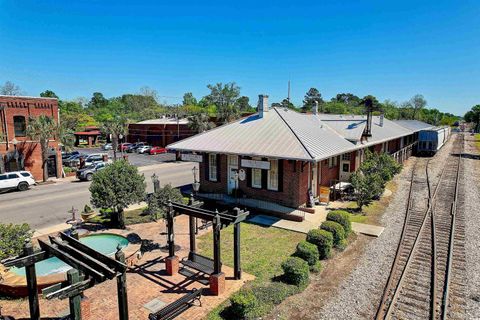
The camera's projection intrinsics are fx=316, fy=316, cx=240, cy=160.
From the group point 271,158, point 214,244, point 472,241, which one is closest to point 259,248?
point 214,244

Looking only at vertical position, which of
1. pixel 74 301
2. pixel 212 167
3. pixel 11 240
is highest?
pixel 212 167

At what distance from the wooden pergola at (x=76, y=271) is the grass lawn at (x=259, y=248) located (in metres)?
3.29

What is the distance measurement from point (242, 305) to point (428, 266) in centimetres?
715

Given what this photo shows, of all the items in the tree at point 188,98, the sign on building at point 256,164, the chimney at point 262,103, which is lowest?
the sign on building at point 256,164

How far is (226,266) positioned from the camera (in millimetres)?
10758

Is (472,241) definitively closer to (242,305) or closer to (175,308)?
(242,305)

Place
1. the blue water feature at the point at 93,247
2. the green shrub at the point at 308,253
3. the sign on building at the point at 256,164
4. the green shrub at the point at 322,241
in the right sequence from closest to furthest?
the green shrub at the point at 308,253, the blue water feature at the point at 93,247, the green shrub at the point at 322,241, the sign on building at the point at 256,164

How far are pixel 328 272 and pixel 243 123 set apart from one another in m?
13.1

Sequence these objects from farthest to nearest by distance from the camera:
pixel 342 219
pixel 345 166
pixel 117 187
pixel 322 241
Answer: pixel 345 166, pixel 117 187, pixel 342 219, pixel 322 241

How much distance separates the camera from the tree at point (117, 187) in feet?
43.8

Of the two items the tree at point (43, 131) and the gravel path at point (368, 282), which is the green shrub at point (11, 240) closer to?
the gravel path at point (368, 282)

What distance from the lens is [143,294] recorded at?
895 cm

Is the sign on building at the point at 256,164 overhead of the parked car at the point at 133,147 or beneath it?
overhead

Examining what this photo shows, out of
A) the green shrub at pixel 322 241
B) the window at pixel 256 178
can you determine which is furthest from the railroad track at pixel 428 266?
the window at pixel 256 178
